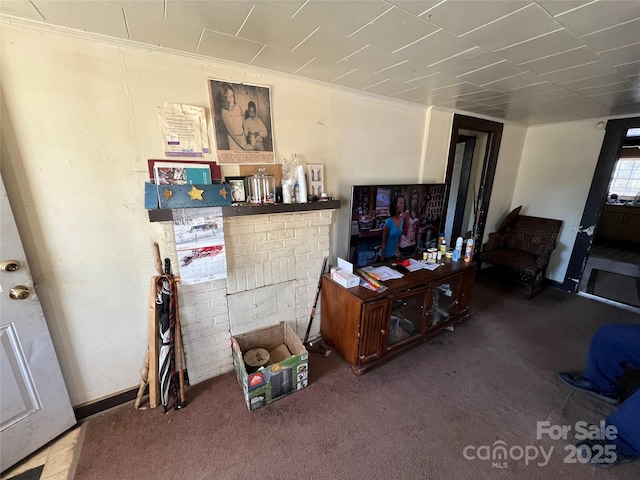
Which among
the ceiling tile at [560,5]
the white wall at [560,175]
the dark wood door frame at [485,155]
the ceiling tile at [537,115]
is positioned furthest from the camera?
the white wall at [560,175]

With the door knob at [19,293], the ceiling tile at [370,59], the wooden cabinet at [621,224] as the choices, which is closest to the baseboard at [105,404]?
the door knob at [19,293]

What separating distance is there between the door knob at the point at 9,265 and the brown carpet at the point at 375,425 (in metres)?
1.06

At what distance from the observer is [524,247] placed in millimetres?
3543

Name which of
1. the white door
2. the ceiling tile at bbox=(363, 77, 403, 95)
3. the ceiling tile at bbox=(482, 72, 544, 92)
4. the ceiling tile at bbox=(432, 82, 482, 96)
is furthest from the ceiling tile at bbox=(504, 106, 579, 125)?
the white door

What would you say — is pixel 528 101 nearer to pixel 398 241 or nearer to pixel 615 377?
pixel 398 241

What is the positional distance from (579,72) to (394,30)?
Answer: 141cm

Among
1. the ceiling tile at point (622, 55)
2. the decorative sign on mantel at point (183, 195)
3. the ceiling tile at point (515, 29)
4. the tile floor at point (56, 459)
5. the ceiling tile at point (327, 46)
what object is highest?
the ceiling tile at point (327, 46)

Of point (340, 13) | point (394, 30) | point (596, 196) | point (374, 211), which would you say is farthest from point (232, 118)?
point (596, 196)

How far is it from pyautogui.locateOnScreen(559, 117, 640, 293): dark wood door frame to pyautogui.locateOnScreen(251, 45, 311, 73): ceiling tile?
3584 millimetres

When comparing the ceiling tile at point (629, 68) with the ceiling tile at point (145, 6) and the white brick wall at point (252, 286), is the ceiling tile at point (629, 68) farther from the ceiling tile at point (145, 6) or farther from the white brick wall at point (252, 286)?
the ceiling tile at point (145, 6)

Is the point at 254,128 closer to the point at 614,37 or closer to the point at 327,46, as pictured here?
the point at 327,46

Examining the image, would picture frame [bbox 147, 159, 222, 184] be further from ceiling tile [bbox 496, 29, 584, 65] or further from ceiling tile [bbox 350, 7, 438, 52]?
ceiling tile [bbox 496, 29, 584, 65]

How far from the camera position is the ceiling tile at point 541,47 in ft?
4.11

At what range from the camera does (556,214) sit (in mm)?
3443
